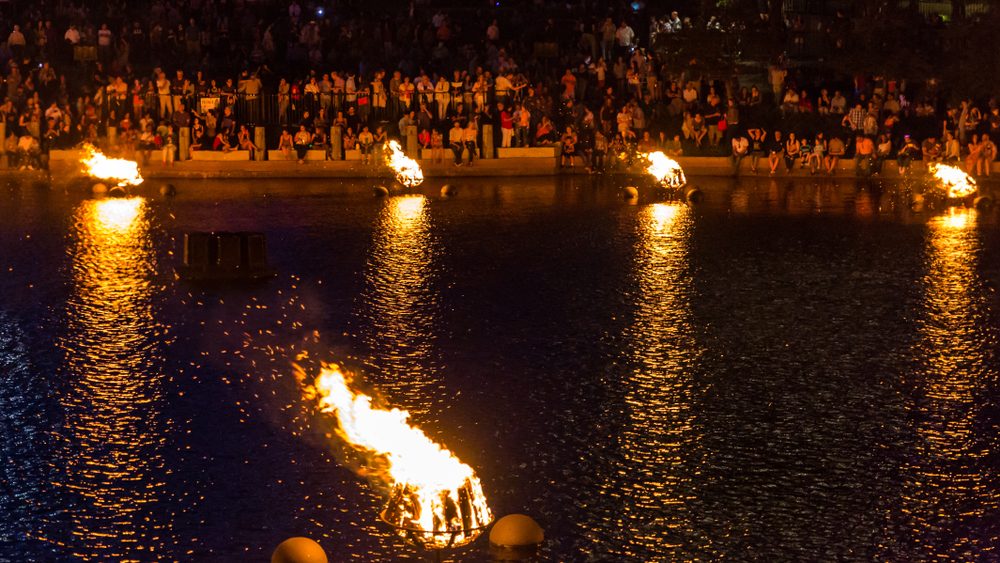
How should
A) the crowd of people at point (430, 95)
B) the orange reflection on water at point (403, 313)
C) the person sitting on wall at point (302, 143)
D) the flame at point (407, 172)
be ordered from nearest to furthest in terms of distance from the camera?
the orange reflection on water at point (403, 313), the flame at point (407, 172), the person sitting on wall at point (302, 143), the crowd of people at point (430, 95)

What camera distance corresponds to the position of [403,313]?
17172mm

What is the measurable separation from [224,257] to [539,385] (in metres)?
7.50

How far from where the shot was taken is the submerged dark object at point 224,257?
19.7 meters

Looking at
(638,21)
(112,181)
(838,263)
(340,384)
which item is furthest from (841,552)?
(638,21)

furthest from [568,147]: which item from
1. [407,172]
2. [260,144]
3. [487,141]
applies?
[260,144]

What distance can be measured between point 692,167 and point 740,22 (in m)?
6.90

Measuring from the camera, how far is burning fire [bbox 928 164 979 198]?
30031 millimetres

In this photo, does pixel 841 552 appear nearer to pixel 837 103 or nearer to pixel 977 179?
pixel 977 179

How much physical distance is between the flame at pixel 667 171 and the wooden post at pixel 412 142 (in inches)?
270

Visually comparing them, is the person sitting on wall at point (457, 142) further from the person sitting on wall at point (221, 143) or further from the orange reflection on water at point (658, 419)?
the orange reflection on water at point (658, 419)

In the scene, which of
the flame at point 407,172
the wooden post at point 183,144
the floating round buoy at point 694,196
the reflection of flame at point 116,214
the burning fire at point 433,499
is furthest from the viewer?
the wooden post at point 183,144

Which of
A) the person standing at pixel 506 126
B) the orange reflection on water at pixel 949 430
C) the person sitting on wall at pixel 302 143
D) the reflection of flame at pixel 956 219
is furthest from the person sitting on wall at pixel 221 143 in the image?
the orange reflection on water at pixel 949 430

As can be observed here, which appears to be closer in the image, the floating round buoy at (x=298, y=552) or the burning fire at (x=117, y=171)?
the floating round buoy at (x=298, y=552)

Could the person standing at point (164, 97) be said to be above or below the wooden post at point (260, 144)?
above
